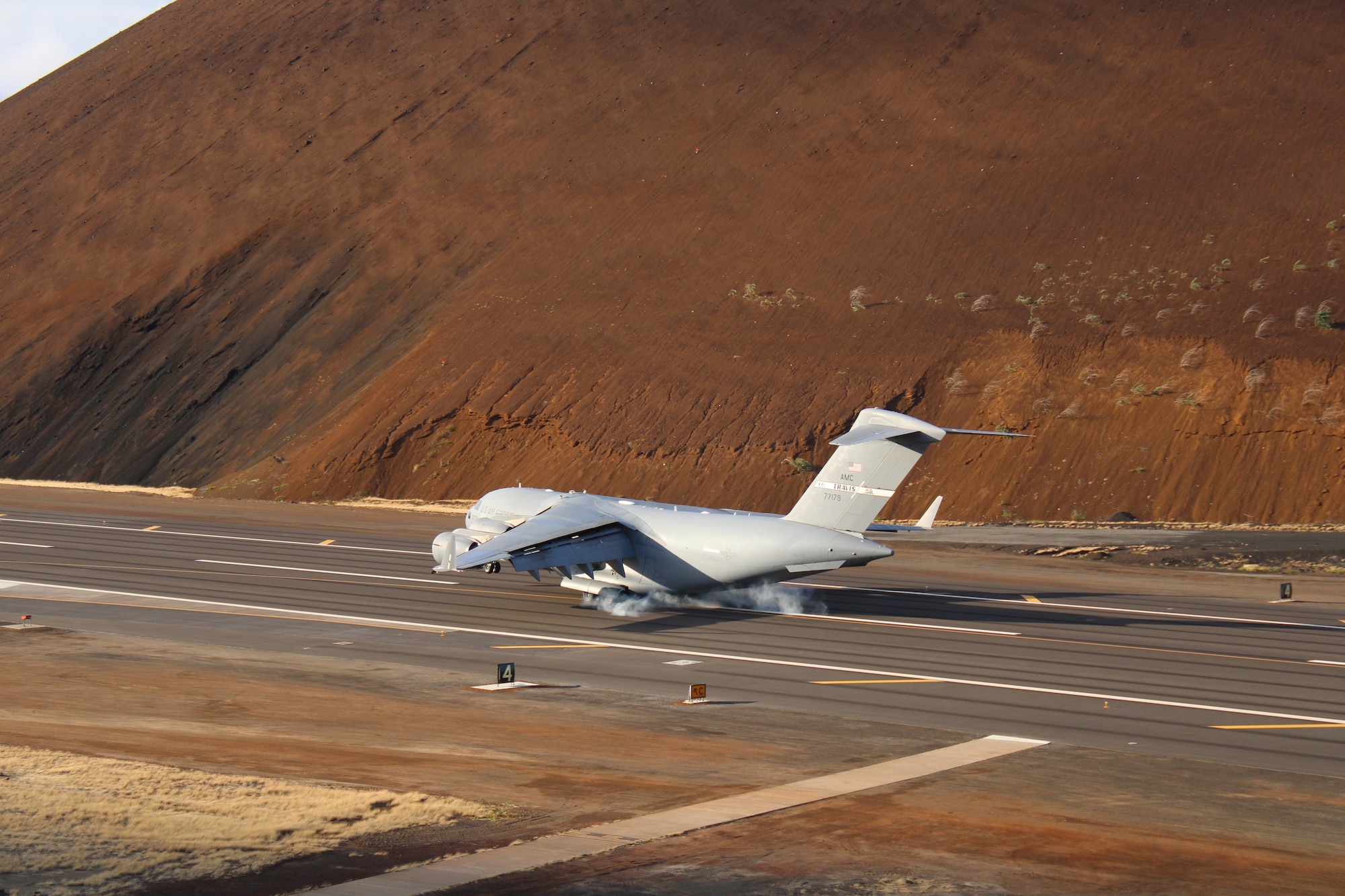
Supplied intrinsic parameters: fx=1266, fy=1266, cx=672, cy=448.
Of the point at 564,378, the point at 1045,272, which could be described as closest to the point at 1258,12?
the point at 1045,272

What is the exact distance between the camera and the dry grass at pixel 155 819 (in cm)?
1278

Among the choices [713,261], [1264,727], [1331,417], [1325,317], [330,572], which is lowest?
[1264,727]

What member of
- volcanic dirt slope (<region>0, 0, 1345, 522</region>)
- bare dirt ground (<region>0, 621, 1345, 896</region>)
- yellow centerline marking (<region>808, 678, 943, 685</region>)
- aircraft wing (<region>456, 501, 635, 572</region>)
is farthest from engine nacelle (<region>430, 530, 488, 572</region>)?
volcanic dirt slope (<region>0, 0, 1345, 522</region>)

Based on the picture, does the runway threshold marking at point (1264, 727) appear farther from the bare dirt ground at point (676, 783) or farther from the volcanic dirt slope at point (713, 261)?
the volcanic dirt slope at point (713, 261)

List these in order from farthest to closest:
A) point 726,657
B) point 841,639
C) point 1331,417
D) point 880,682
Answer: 1. point 1331,417
2. point 841,639
3. point 726,657
4. point 880,682

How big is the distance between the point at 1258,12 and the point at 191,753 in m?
87.5

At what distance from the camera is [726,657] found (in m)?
28.7

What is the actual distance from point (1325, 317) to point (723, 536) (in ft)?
146

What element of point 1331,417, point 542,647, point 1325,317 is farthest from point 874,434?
point 1325,317

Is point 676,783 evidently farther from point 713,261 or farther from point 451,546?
point 713,261

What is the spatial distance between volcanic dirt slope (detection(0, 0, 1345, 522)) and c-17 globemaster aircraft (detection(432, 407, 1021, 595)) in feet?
92.4

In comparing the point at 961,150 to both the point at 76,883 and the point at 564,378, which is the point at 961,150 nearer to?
the point at 564,378

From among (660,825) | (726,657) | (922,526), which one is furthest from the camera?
(922,526)

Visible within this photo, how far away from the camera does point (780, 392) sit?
6900cm
